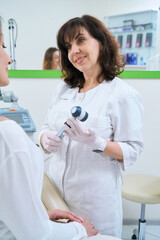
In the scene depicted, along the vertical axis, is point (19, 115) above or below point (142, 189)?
above

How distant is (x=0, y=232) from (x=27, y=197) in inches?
6.9

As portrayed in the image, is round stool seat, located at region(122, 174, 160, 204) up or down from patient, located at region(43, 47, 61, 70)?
down

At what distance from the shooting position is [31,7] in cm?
593

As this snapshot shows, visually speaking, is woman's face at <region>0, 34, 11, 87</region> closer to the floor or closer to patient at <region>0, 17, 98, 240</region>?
patient at <region>0, 17, 98, 240</region>

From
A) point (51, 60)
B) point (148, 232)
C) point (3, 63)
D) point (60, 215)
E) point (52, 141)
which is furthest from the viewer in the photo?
point (51, 60)

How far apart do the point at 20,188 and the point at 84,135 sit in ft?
1.68

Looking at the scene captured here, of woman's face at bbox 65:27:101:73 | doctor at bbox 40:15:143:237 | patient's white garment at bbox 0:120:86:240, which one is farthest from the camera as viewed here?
woman's face at bbox 65:27:101:73

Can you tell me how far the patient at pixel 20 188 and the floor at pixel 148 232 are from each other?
5.26 feet

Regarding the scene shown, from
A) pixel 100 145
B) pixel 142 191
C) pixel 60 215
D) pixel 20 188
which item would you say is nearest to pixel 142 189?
pixel 142 191

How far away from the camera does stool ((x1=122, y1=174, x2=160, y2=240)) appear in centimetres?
159

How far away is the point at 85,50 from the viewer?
4.27ft

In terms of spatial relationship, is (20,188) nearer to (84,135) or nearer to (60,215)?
(60,215)

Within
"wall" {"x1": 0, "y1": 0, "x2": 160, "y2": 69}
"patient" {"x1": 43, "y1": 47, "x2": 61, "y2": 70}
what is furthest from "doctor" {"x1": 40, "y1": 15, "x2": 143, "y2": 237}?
"wall" {"x1": 0, "y1": 0, "x2": 160, "y2": 69}

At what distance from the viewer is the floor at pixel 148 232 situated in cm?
210
